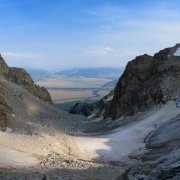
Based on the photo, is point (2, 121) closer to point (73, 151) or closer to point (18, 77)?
point (73, 151)

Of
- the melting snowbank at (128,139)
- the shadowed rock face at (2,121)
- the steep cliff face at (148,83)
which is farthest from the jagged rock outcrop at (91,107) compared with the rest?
the shadowed rock face at (2,121)

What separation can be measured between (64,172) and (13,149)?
17.1 feet

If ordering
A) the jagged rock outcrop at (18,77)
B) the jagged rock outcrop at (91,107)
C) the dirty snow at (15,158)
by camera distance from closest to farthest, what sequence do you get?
the dirty snow at (15,158), the jagged rock outcrop at (18,77), the jagged rock outcrop at (91,107)

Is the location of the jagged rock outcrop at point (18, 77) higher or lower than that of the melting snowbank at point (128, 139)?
higher

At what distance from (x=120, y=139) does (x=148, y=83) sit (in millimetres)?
16070

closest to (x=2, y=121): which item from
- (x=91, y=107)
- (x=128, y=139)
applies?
(x=128, y=139)

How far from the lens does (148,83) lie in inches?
1547

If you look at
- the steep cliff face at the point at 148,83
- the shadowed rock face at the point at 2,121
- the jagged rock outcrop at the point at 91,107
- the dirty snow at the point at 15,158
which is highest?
the steep cliff face at the point at 148,83

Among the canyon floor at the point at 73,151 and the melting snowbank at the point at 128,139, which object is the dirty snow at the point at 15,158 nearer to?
the canyon floor at the point at 73,151

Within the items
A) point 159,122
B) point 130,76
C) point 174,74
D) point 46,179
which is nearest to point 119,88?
point 130,76

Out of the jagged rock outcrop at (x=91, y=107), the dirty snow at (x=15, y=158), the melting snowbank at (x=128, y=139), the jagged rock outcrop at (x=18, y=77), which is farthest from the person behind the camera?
the jagged rock outcrop at (x=91, y=107)

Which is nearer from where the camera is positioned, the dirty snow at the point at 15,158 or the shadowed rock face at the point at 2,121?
the dirty snow at the point at 15,158

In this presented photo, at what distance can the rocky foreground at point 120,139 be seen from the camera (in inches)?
499

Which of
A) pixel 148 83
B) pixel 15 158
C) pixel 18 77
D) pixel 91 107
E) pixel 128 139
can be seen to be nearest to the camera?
A: pixel 15 158
